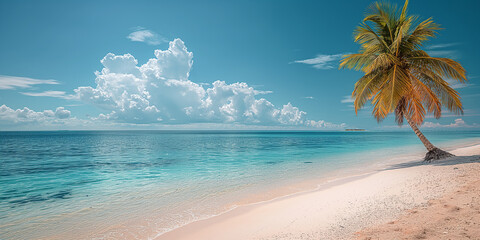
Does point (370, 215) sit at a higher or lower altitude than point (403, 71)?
lower

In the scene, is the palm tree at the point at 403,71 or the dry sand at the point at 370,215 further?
the palm tree at the point at 403,71

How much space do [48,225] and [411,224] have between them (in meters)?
10.0

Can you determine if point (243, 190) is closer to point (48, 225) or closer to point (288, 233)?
point (288, 233)

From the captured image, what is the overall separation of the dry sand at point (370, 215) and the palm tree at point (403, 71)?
240 inches

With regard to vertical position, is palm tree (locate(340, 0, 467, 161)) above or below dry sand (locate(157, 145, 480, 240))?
above

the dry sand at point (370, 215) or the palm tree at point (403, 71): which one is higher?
the palm tree at point (403, 71)

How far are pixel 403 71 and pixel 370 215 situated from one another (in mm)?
10902

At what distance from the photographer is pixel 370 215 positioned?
17.5 feet

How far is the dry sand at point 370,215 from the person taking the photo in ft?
13.6

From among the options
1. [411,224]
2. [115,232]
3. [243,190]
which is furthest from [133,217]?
[411,224]

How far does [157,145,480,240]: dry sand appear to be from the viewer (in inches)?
163

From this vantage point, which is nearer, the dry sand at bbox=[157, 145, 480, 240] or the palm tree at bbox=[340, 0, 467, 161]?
the dry sand at bbox=[157, 145, 480, 240]

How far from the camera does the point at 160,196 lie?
9.73 metres

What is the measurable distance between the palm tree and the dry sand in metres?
6.08
